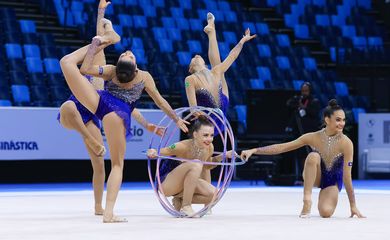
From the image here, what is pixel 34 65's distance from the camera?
1420cm

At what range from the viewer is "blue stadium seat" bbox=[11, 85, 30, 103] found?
13508mm

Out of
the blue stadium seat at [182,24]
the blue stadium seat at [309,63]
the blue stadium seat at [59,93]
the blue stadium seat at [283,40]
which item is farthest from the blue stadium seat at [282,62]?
the blue stadium seat at [59,93]

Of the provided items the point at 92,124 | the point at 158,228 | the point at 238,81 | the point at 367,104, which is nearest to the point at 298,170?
the point at 238,81

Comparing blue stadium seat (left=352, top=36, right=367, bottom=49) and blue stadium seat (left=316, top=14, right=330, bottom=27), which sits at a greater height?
blue stadium seat (left=316, top=14, right=330, bottom=27)

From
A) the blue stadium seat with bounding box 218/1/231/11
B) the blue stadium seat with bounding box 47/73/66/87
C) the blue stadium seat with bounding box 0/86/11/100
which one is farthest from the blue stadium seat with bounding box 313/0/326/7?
the blue stadium seat with bounding box 0/86/11/100

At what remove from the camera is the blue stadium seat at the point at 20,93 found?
13.5 meters

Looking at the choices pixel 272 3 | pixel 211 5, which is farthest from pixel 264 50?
pixel 272 3

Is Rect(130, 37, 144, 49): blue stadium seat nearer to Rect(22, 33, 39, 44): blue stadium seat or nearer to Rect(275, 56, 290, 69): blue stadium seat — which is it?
Rect(22, 33, 39, 44): blue stadium seat

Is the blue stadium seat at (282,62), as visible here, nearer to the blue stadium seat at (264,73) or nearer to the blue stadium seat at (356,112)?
the blue stadium seat at (264,73)

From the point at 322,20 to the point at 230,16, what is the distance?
2468mm

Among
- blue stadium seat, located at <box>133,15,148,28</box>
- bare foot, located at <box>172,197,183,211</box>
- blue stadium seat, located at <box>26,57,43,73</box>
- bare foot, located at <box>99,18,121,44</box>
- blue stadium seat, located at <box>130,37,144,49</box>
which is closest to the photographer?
bare foot, located at <box>99,18,121,44</box>

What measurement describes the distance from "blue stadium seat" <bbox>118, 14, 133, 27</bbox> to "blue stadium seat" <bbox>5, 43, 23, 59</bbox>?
2.71 meters

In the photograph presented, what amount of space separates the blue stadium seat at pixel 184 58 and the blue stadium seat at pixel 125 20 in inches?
44.3

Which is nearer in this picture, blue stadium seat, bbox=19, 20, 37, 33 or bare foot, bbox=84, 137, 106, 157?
bare foot, bbox=84, 137, 106, 157
